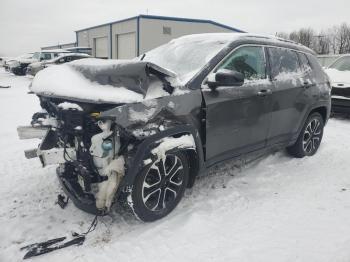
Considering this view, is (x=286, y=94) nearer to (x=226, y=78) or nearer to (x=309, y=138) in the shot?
(x=309, y=138)

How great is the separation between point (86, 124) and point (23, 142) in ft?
11.2

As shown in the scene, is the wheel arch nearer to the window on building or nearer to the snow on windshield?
the snow on windshield

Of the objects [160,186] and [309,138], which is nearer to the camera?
[160,186]

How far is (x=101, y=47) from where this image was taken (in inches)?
1198

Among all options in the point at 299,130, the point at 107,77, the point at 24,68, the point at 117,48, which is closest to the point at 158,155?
the point at 107,77

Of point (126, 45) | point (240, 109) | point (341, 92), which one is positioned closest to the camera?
point (240, 109)

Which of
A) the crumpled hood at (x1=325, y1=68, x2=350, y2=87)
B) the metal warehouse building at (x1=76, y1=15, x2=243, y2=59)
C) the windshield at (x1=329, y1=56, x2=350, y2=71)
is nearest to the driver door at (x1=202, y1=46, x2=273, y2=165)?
the crumpled hood at (x1=325, y1=68, x2=350, y2=87)

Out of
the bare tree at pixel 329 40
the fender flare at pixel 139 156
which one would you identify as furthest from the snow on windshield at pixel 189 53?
the bare tree at pixel 329 40

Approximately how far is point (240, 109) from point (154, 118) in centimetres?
123

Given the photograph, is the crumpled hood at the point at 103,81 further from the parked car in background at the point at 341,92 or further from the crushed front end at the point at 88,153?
the parked car in background at the point at 341,92

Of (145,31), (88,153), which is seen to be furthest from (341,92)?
(145,31)

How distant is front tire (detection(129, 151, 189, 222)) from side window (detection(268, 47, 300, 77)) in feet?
6.45

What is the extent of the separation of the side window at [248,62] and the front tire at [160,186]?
1.20 meters

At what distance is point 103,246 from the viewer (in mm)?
2891
